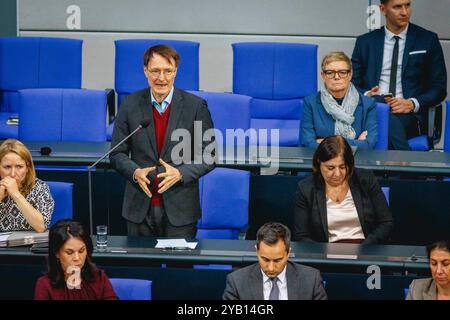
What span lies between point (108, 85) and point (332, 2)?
64.8 inches

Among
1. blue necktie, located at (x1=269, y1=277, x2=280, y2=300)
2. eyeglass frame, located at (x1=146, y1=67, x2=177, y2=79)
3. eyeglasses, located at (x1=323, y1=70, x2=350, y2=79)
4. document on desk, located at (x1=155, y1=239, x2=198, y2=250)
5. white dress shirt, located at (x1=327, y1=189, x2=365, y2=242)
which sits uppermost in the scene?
eyeglasses, located at (x1=323, y1=70, x2=350, y2=79)

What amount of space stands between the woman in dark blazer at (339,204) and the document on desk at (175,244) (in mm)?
520

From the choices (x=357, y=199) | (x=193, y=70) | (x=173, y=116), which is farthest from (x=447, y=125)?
(x=173, y=116)

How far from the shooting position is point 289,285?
3885 millimetres

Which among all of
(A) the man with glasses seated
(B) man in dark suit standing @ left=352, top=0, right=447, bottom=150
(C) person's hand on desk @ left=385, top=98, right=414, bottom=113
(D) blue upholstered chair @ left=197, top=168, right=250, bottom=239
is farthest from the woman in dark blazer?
(B) man in dark suit standing @ left=352, top=0, right=447, bottom=150

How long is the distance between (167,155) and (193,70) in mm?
2094

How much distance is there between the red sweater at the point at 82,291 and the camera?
147 inches

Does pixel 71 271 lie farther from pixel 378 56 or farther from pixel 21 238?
pixel 378 56

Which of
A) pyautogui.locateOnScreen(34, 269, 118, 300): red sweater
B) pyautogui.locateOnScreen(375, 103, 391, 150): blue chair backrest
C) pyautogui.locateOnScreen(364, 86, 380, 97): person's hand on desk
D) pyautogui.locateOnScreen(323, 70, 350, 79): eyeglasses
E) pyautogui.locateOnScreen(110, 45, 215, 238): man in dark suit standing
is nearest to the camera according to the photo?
pyautogui.locateOnScreen(34, 269, 118, 300): red sweater

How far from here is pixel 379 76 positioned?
6191 millimetres

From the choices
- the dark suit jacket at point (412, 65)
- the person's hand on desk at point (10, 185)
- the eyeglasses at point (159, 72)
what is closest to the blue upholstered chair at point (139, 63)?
the dark suit jacket at point (412, 65)

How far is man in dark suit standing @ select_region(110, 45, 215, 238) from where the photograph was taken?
429 cm

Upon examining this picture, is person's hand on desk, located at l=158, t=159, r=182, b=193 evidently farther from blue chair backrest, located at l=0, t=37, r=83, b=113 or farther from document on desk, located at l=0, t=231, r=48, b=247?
blue chair backrest, located at l=0, t=37, r=83, b=113
